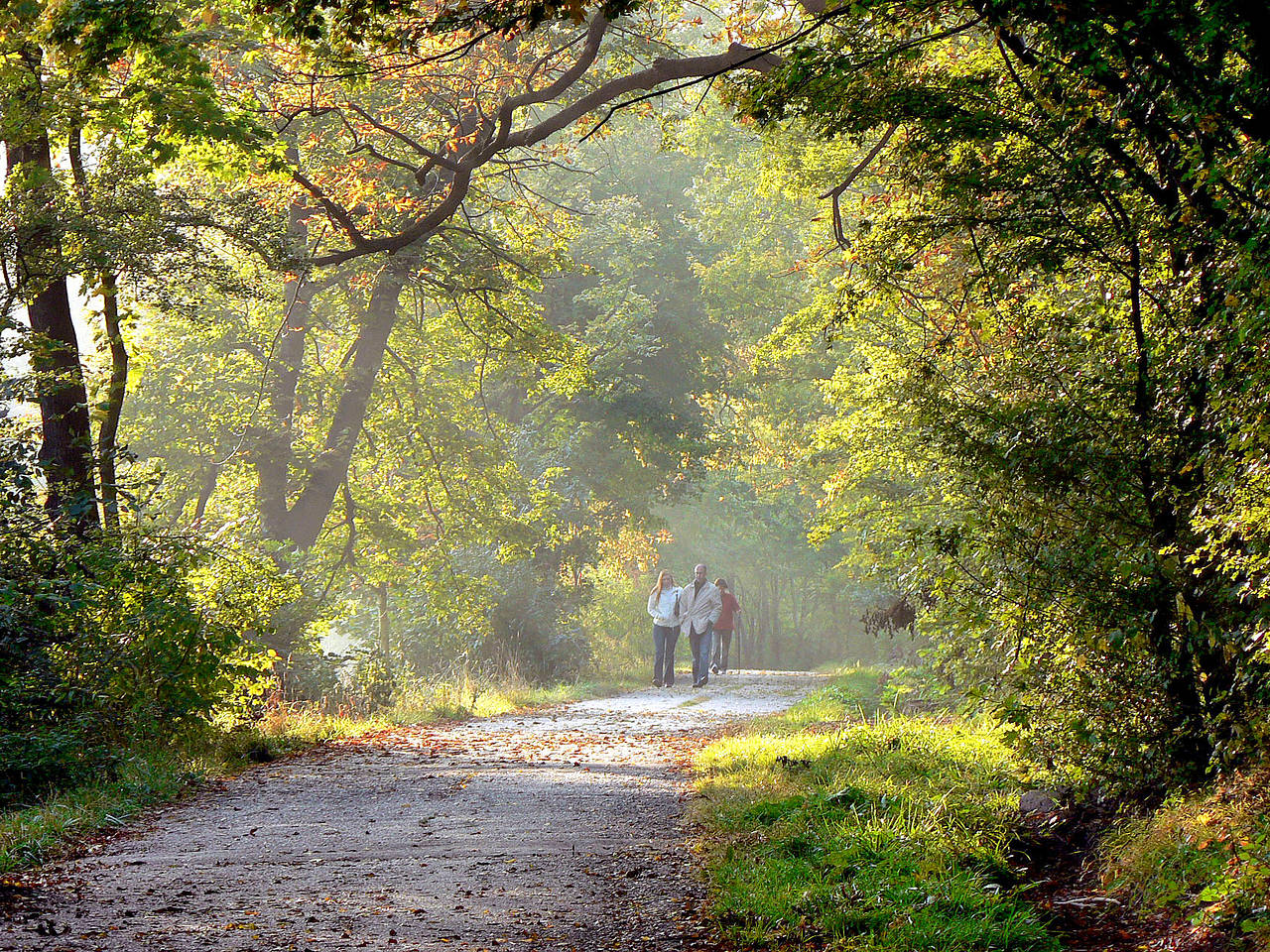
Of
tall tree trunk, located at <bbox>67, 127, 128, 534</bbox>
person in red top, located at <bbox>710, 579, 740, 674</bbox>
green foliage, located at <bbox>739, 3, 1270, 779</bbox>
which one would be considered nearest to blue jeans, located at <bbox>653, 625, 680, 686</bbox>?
person in red top, located at <bbox>710, 579, 740, 674</bbox>

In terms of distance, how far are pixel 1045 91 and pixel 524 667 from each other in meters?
19.8

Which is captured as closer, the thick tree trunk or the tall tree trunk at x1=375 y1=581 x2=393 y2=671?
the thick tree trunk

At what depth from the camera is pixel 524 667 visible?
2461cm

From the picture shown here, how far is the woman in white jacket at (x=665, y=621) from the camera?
68.2 feet

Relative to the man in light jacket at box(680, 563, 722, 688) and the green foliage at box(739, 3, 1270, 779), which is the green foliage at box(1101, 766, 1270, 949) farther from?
the man in light jacket at box(680, 563, 722, 688)

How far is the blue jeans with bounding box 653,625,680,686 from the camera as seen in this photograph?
71.0ft

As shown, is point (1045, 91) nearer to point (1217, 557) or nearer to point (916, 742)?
point (1217, 557)

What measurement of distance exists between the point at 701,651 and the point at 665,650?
903 millimetres

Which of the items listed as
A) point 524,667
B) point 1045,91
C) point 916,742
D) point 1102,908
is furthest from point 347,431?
point 1102,908

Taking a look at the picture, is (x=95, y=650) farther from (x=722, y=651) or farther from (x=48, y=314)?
(x=722, y=651)

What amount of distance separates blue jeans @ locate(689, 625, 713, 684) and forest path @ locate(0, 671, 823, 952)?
10.3 m

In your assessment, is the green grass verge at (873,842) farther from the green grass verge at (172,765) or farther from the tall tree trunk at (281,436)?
the tall tree trunk at (281,436)

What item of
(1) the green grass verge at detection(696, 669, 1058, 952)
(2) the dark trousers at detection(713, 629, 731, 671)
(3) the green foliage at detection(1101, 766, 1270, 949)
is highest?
(3) the green foliage at detection(1101, 766, 1270, 949)

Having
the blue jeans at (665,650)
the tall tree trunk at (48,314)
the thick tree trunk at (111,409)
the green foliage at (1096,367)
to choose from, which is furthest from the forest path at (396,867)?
the blue jeans at (665,650)
